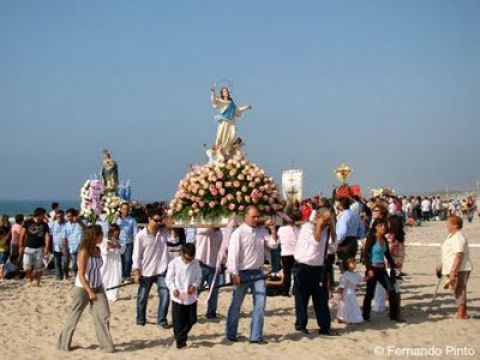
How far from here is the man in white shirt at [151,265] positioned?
9711 mm

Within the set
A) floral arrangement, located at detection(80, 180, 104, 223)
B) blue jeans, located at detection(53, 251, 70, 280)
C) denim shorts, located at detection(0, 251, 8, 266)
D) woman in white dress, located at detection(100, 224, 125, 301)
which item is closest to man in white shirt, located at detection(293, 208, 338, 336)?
woman in white dress, located at detection(100, 224, 125, 301)

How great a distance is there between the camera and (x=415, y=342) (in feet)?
27.9

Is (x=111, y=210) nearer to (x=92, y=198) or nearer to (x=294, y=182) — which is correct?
(x=92, y=198)

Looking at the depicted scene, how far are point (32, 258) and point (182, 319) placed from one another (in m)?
7.44

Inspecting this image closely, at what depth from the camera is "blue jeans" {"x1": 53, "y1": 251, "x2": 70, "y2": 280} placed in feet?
51.3

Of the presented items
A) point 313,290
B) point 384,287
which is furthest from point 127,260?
point 384,287

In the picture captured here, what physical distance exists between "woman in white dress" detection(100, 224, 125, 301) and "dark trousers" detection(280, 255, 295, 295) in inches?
132

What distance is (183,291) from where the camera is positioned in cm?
840

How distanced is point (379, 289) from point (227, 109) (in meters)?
5.54

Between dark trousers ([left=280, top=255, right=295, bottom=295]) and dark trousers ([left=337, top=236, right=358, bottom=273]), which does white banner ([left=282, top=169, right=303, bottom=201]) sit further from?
dark trousers ([left=337, top=236, right=358, bottom=273])

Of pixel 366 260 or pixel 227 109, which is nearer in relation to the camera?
pixel 366 260

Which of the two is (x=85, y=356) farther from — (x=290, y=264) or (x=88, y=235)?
(x=290, y=264)

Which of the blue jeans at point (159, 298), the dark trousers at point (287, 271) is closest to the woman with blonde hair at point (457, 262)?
the dark trousers at point (287, 271)

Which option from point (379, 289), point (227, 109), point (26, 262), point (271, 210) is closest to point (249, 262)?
point (271, 210)
